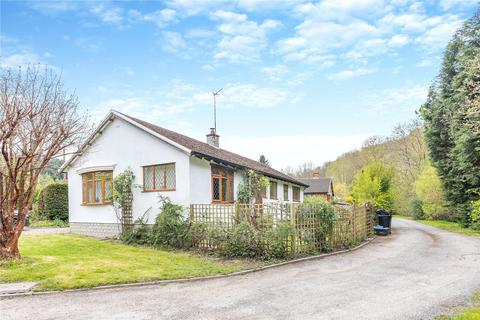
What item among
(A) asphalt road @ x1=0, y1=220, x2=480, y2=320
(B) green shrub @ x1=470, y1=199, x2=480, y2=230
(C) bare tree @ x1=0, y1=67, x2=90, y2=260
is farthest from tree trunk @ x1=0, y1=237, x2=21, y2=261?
(B) green shrub @ x1=470, y1=199, x2=480, y2=230

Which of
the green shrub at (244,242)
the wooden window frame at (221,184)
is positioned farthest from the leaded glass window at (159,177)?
the green shrub at (244,242)

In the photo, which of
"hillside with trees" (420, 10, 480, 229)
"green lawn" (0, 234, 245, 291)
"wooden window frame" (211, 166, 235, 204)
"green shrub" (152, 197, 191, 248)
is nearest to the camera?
"green lawn" (0, 234, 245, 291)

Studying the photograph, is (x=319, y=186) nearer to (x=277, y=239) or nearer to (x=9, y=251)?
(x=277, y=239)

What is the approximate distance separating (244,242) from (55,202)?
1831 cm

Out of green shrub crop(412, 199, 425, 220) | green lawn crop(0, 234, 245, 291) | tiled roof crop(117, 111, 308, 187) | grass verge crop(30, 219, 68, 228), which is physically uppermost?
tiled roof crop(117, 111, 308, 187)

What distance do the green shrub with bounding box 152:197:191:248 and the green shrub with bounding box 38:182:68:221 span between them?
13480 millimetres

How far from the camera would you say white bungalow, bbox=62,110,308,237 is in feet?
46.2

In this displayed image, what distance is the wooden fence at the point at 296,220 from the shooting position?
10.7 meters

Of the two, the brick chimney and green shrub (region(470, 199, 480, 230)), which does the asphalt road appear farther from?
the brick chimney

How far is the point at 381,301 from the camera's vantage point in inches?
249

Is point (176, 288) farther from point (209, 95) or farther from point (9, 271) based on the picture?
point (209, 95)

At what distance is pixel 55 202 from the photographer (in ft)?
76.3

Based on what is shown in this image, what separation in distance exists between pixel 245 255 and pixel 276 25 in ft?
30.1

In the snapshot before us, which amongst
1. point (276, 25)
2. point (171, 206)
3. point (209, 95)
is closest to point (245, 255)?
point (171, 206)
